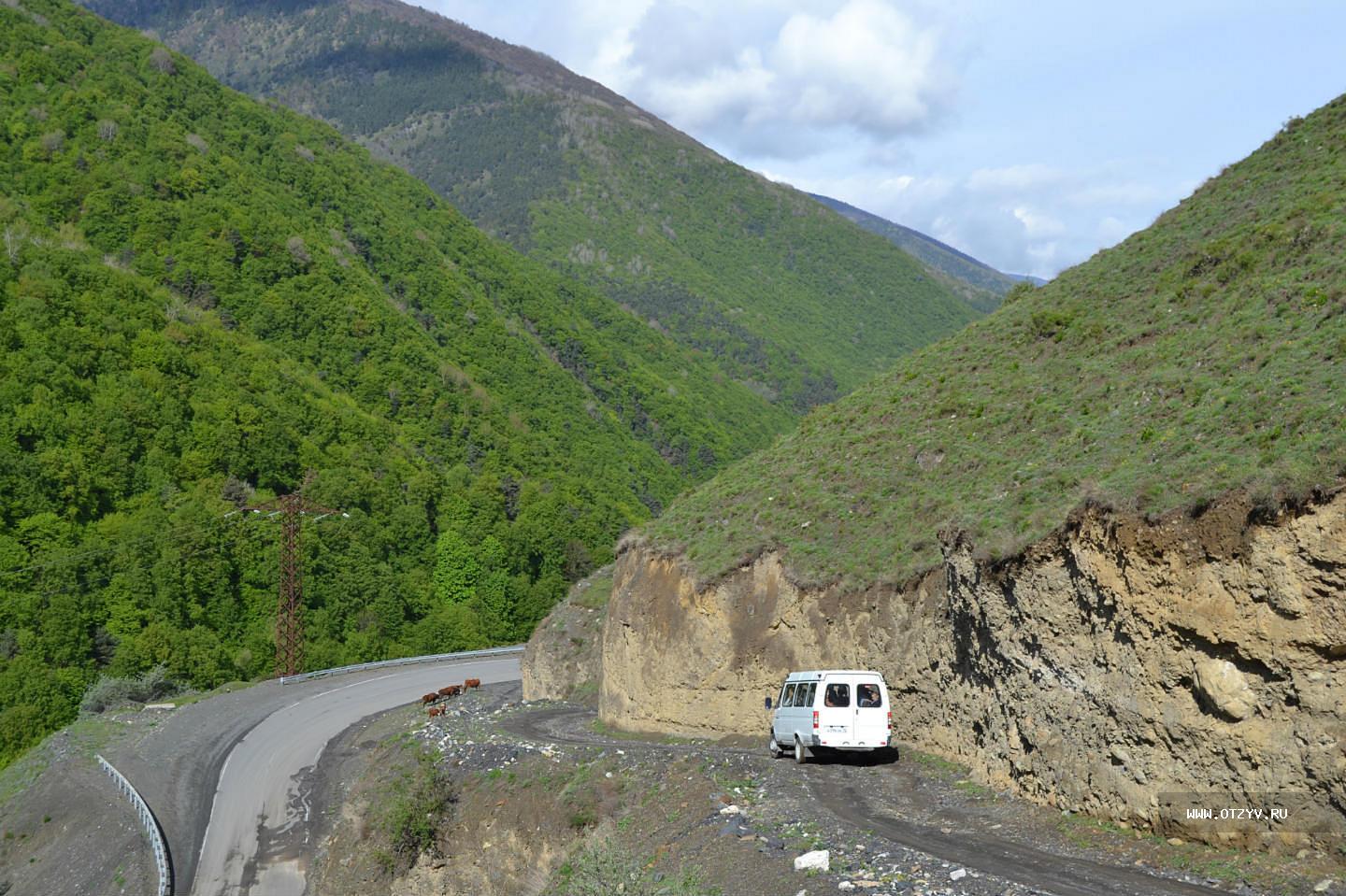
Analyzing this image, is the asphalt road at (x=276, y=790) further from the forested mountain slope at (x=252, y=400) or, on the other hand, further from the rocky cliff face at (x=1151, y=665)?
the rocky cliff face at (x=1151, y=665)

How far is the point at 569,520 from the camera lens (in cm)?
9781

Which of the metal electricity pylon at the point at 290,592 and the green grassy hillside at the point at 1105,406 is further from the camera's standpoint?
the metal electricity pylon at the point at 290,592

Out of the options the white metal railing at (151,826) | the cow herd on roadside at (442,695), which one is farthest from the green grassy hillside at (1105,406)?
the white metal railing at (151,826)

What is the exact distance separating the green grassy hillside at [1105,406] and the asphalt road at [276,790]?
14149 mm

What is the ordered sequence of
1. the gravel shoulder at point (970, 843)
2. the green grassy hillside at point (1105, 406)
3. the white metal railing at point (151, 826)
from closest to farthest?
the gravel shoulder at point (970, 843), the green grassy hillside at point (1105, 406), the white metal railing at point (151, 826)

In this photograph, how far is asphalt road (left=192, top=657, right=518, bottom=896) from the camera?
3067 centimetres

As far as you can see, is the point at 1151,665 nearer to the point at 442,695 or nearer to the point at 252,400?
the point at 442,695

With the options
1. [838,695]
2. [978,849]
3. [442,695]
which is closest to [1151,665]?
[978,849]

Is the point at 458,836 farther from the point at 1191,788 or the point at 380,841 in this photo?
the point at 1191,788

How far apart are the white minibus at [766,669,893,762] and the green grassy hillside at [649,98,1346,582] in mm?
3246

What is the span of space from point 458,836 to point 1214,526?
18.8m

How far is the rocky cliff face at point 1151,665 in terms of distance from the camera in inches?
468

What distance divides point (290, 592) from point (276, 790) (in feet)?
66.9

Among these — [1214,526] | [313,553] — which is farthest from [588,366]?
[1214,526]
